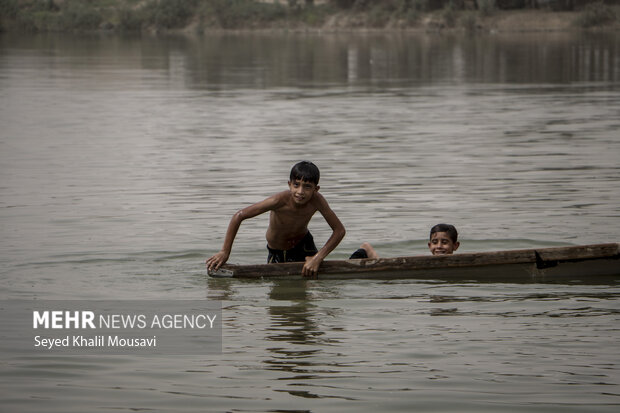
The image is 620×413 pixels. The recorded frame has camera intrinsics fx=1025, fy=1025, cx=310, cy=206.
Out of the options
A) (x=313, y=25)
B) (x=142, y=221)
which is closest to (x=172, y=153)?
(x=142, y=221)

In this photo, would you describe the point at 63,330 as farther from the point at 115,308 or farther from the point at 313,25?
the point at 313,25

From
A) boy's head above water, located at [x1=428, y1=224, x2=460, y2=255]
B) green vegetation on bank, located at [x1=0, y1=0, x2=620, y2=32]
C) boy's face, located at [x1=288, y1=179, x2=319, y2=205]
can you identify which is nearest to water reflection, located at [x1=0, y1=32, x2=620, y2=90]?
green vegetation on bank, located at [x1=0, y1=0, x2=620, y2=32]

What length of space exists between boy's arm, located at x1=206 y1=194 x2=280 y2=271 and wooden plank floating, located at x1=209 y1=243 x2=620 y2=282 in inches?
3.6

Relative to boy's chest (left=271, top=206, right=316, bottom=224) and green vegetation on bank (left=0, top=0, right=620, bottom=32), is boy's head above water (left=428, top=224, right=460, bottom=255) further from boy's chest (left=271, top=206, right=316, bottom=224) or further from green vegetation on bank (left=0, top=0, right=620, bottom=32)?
green vegetation on bank (left=0, top=0, right=620, bottom=32)

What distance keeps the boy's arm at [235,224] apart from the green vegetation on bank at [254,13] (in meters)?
53.1

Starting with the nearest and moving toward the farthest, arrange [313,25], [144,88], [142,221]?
1. [142,221]
2. [144,88]
3. [313,25]

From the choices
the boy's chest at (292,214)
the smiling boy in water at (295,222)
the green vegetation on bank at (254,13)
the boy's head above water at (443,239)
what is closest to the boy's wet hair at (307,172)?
the smiling boy in water at (295,222)

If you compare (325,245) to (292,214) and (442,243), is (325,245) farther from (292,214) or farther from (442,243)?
(442,243)

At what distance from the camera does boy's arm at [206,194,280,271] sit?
768cm

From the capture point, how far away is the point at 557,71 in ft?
102

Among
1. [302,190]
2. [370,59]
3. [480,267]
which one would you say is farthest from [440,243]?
[370,59]

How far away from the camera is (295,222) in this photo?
8094 mm

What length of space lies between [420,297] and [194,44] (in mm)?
47576

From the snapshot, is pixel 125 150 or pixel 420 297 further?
pixel 125 150
